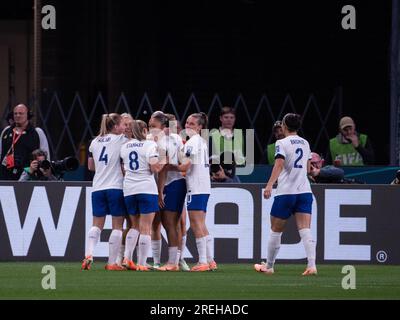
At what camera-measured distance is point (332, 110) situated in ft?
84.7

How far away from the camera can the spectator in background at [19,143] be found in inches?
798

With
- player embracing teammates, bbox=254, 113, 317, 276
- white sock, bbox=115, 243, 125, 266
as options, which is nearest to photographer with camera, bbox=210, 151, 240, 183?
white sock, bbox=115, 243, 125, 266

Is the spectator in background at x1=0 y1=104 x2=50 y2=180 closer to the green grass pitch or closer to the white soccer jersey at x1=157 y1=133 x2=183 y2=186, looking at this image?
the green grass pitch

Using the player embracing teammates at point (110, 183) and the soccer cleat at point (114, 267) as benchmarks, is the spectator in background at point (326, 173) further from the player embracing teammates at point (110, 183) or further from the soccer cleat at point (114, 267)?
the soccer cleat at point (114, 267)

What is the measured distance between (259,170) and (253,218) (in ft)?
4.79

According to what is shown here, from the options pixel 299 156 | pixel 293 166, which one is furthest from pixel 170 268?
pixel 299 156

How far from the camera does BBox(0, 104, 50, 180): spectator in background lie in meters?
20.3

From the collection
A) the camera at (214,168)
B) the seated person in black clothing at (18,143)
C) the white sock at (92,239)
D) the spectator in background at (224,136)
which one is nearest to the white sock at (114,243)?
the white sock at (92,239)

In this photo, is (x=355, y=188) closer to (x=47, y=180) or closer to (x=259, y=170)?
(x=259, y=170)

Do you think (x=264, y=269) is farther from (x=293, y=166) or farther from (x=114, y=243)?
(x=114, y=243)

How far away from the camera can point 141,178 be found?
56.2 feet

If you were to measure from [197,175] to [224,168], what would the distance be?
2.92 metres
